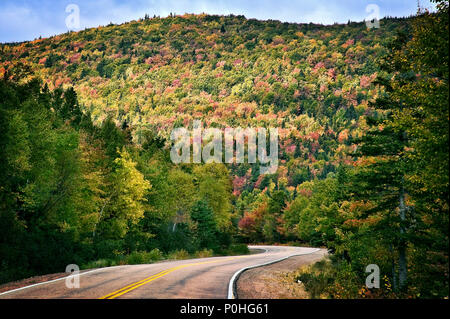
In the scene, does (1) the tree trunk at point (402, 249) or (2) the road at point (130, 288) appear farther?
(1) the tree trunk at point (402, 249)

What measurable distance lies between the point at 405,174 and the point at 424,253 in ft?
13.5

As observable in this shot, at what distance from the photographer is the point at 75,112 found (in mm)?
51094

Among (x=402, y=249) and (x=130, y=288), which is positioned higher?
(x=130, y=288)

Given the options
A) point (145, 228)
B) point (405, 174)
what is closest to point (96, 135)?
point (145, 228)

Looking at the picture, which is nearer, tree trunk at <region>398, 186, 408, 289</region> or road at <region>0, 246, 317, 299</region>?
road at <region>0, 246, 317, 299</region>

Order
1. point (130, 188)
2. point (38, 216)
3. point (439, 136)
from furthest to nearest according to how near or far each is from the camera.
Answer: point (130, 188) < point (38, 216) < point (439, 136)

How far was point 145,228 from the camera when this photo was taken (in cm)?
4556

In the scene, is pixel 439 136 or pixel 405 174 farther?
pixel 405 174

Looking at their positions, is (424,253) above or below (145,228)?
above

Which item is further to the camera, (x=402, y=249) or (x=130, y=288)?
(x=402, y=249)

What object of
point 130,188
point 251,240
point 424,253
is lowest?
point 251,240
